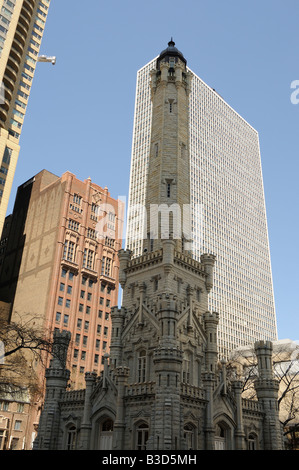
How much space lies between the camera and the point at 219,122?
18362 cm

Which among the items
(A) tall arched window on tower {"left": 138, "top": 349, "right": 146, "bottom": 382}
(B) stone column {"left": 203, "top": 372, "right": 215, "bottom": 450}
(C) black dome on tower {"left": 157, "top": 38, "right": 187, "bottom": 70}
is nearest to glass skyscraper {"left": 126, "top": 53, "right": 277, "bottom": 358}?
(C) black dome on tower {"left": 157, "top": 38, "right": 187, "bottom": 70}

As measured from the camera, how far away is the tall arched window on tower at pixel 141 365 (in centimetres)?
3788

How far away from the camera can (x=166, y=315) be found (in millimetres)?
35688

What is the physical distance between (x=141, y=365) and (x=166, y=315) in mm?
5879

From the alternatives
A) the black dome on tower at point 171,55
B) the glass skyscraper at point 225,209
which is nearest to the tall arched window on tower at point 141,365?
the black dome on tower at point 171,55

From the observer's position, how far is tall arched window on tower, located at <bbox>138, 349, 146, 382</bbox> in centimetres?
3788

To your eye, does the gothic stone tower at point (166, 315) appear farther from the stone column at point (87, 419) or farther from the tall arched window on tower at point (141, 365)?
the stone column at point (87, 419)

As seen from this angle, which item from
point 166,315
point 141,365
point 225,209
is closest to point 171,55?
point 166,315

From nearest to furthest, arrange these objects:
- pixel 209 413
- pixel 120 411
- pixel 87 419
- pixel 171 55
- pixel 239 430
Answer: pixel 120 411, pixel 209 413, pixel 87 419, pixel 239 430, pixel 171 55

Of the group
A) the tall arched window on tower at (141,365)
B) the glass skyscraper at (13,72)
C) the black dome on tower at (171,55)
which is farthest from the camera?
the glass skyscraper at (13,72)

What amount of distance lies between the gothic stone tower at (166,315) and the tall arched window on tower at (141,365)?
0.27 feet

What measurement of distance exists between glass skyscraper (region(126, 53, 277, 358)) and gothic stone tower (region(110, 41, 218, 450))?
96.3m

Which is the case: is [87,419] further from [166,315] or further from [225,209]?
[225,209]
